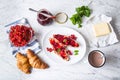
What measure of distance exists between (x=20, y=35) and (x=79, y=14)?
1.05 ft

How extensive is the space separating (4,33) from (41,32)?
0.19m

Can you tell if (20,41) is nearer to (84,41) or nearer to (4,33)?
(4,33)

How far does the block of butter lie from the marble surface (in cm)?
5

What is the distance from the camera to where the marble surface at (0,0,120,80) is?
1.79 meters

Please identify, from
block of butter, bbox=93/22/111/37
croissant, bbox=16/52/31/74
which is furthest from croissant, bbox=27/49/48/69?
block of butter, bbox=93/22/111/37

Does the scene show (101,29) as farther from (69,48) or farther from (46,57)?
(46,57)

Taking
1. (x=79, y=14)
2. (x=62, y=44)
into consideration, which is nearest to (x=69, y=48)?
(x=62, y=44)

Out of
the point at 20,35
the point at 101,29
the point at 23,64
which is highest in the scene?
the point at 101,29

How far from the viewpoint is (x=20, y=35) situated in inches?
70.8

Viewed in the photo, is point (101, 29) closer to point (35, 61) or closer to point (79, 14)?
point (79, 14)

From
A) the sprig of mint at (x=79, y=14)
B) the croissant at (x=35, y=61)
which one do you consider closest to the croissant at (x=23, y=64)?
the croissant at (x=35, y=61)

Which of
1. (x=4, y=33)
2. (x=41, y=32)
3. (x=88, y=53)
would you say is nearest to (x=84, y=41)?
(x=88, y=53)

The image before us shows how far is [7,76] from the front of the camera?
5.90 ft

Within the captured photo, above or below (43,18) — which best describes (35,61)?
below
